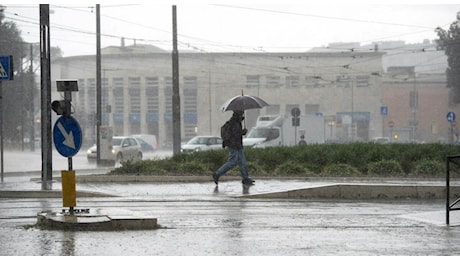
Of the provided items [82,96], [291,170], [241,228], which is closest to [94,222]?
[241,228]

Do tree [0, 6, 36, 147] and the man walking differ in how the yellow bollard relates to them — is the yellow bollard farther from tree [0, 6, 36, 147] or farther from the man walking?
tree [0, 6, 36, 147]

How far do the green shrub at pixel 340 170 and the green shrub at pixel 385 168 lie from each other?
45 cm

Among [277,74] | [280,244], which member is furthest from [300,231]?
[277,74]

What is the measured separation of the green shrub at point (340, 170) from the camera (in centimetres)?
2623

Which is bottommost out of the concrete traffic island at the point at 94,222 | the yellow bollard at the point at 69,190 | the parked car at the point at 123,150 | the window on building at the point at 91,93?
the parked car at the point at 123,150

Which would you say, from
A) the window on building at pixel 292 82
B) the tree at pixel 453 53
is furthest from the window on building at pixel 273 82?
the tree at pixel 453 53

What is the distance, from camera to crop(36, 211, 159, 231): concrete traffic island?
1309 centimetres

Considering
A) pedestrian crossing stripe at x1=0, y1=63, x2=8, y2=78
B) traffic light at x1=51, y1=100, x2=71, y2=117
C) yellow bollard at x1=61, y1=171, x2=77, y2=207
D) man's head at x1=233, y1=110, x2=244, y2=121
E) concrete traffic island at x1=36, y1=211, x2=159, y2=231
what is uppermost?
pedestrian crossing stripe at x1=0, y1=63, x2=8, y2=78

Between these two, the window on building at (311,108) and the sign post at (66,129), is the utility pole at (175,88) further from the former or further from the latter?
the window on building at (311,108)

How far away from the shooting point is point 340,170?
26.4 meters

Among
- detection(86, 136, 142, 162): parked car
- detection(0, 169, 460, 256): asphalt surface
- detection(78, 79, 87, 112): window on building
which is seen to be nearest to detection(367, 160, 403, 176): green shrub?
detection(0, 169, 460, 256): asphalt surface

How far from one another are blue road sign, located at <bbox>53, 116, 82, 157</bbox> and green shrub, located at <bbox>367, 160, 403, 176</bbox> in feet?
44.3

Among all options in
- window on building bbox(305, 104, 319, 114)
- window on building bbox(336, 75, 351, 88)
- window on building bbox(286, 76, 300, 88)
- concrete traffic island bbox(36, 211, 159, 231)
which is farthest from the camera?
window on building bbox(305, 104, 319, 114)

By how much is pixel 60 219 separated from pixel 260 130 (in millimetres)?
37186
